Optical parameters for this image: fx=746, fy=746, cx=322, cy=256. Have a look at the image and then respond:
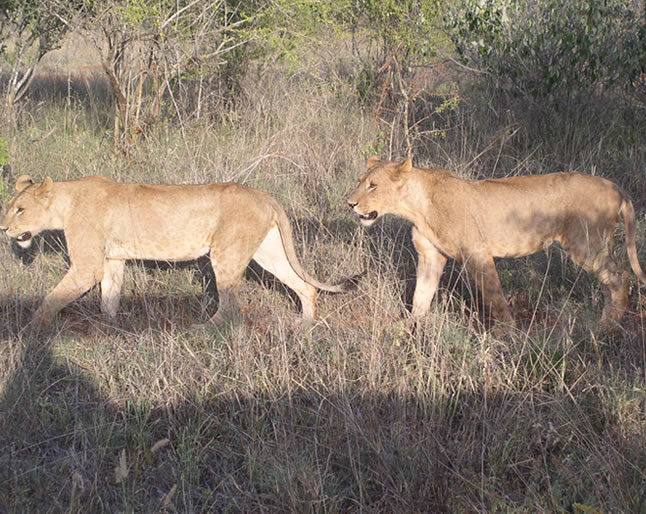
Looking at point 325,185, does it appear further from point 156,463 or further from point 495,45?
point 156,463

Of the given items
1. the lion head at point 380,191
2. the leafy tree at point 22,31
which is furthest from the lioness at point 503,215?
the leafy tree at point 22,31

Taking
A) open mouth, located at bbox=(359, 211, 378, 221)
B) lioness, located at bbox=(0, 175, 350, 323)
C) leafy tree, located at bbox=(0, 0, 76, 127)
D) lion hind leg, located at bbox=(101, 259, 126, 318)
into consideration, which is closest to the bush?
open mouth, located at bbox=(359, 211, 378, 221)

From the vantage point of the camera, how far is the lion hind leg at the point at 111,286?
5.30m

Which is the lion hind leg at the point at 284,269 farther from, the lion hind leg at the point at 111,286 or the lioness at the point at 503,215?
the lion hind leg at the point at 111,286

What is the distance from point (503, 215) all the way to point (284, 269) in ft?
5.25

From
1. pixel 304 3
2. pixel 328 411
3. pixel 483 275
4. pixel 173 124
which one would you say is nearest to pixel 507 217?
pixel 483 275

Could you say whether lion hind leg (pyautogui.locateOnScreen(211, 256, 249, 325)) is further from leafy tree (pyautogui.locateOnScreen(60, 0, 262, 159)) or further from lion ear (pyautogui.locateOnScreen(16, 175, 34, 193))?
leafy tree (pyautogui.locateOnScreen(60, 0, 262, 159))

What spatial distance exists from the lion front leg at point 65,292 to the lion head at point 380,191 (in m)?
1.82

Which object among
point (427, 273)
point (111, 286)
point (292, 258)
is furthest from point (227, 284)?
point (427, 273)

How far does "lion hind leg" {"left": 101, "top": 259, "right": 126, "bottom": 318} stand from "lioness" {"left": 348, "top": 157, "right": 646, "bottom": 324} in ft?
5.86

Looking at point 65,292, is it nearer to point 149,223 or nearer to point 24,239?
point 24,239

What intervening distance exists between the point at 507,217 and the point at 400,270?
132 cm

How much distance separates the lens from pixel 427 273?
5.17 meters

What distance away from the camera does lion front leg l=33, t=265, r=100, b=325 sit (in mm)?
4820
